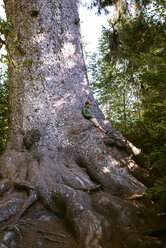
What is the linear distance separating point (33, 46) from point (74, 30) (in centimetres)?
136

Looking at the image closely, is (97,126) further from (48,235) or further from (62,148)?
(48,235)

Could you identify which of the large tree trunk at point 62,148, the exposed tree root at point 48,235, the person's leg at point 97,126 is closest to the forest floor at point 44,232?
the exposed tree root at point 48,235

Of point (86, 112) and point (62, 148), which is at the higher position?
point (86, 112)

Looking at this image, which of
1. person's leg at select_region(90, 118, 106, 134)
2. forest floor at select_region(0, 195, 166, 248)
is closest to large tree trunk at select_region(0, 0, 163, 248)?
forest floor at select_region(0, 195, 166, 248)

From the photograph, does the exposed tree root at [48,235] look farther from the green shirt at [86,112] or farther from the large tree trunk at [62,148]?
the green shirt at [86,112]

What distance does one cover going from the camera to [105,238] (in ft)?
9.33

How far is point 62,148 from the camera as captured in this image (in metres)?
4.65

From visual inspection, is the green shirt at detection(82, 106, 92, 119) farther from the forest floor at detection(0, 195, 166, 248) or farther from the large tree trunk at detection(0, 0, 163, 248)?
the forest floor at detection(0, 195, 166, 248)

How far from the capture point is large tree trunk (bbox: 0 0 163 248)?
3221 mm

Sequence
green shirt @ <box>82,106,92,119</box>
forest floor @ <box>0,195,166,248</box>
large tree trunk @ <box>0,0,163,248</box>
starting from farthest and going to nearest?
green shirt @ <box>82,106,92,119</box> → large tree trunk @ <box>0,0,163,248</box> → forest floor @ <box>0,195,166,248</box>

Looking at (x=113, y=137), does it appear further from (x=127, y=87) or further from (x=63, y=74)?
(x=127, y=87)

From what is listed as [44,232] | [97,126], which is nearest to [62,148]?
[97,126]

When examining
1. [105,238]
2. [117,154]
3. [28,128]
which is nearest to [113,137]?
[117,154]

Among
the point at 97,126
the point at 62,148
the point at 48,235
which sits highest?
the point at 97,126
